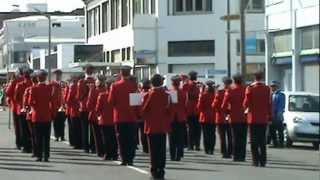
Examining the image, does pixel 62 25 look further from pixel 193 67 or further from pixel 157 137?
pixel 157 137

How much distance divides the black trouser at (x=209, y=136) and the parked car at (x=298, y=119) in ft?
8.88

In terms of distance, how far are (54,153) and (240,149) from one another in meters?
4.90

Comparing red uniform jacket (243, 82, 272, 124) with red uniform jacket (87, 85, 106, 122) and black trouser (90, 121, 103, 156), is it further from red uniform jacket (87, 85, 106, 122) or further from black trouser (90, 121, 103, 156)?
black trouser (90, 121, 103, 156)

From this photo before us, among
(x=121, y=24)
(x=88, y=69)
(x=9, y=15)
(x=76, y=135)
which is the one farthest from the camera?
(x=9, y=15)

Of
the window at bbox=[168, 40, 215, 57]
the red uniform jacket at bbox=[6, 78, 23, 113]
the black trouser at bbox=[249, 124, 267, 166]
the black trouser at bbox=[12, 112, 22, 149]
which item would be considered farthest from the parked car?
the window at bbox=[168, 40, 215, 57]

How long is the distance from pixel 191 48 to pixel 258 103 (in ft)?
131

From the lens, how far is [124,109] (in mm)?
16766

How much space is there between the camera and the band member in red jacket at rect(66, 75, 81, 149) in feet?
69.4

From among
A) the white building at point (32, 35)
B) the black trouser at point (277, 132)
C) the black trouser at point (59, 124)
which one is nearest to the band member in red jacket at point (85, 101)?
the black trouser at point (59, 124)

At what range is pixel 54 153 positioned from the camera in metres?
20.8

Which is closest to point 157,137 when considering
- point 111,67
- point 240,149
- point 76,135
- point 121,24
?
point 240,149

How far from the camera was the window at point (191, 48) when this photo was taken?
185ft

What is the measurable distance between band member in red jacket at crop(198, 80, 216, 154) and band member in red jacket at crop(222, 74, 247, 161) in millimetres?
2025

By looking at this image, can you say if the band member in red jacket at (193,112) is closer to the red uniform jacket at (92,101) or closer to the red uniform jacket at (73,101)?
the red uniform jacket at (92,101)
